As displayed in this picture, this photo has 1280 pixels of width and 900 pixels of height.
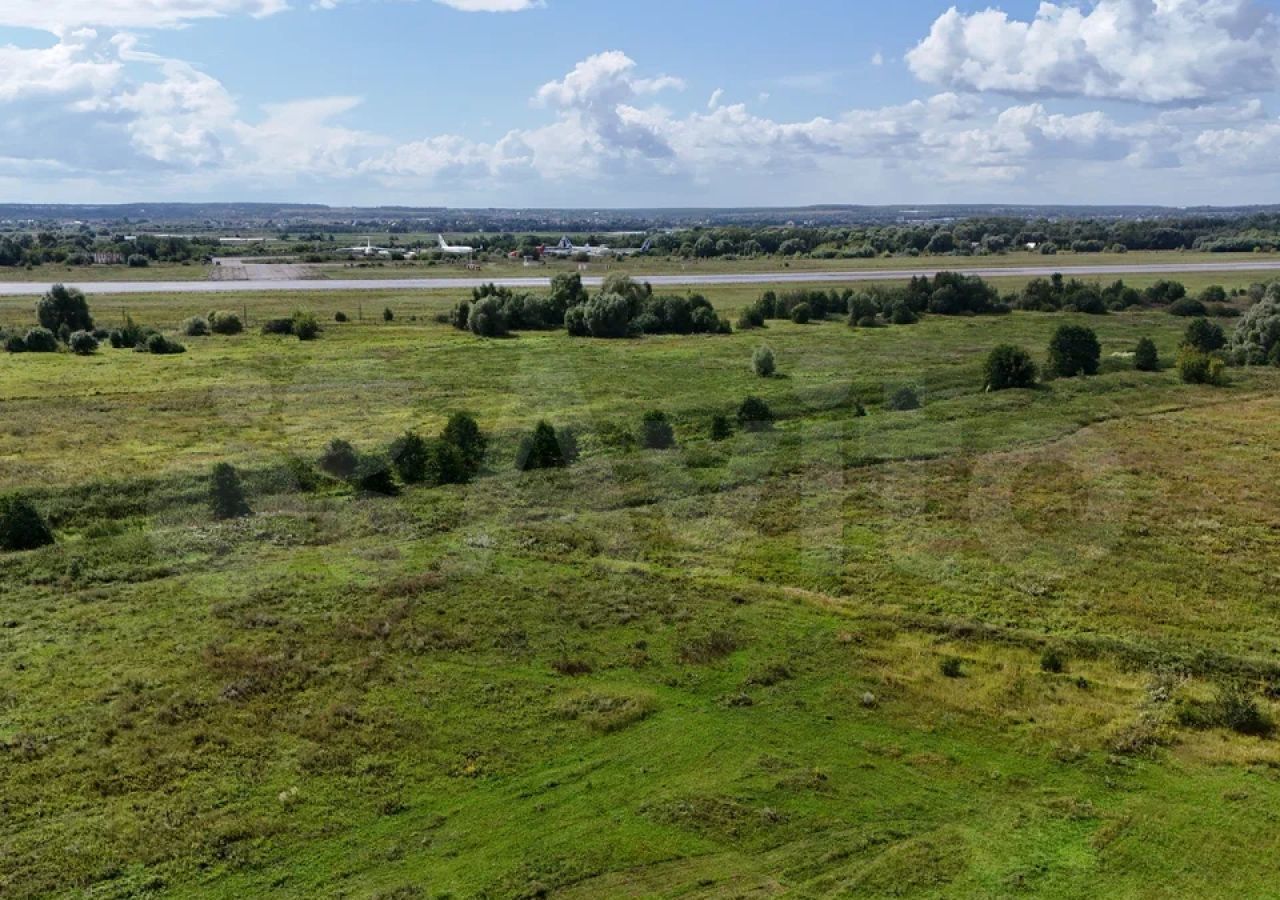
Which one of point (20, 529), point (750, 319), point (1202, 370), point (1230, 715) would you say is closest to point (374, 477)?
point (20, 529)

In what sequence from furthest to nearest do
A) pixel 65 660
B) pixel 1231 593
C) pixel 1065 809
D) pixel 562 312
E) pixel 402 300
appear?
pixel 402 300, pixel 562 312, pixel 1231 593, pixel 65 660, pixel 1065 809

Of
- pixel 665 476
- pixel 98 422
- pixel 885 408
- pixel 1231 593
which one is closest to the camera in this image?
pixel 1231 593

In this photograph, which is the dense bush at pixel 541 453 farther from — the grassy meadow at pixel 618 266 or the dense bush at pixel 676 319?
the grassy meadow at pixel 618 266

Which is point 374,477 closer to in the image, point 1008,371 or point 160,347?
point 1008,371

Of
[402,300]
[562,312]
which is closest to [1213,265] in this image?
[562,312]

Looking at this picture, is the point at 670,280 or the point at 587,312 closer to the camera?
the point at 587,312

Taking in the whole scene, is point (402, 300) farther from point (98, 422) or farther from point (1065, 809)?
point (1065, 809)

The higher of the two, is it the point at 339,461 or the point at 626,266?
the point at 626,266

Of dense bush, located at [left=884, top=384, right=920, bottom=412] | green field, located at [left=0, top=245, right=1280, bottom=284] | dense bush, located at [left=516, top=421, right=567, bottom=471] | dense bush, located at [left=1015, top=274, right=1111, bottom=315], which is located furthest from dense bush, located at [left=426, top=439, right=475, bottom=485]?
green field, located at [left=0, top=245, right=1280, bottom=284]
